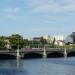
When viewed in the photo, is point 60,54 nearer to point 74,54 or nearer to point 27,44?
point 74,54

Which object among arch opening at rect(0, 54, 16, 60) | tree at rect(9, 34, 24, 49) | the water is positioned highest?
tree at rect(9, 34, 24, 49)

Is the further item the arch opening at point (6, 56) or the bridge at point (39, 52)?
the arch opening at point (6, 56)

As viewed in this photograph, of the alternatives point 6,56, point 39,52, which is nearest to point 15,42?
point 39,52

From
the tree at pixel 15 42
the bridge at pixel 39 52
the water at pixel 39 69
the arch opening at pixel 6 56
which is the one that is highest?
the tree at pixel 15 42

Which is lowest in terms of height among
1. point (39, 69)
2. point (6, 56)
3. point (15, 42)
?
point (39, 69)

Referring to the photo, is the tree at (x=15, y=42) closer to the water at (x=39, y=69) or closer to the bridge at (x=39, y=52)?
the bridge at (x=39, y=52)

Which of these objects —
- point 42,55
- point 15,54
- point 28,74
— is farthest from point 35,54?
point 28,74

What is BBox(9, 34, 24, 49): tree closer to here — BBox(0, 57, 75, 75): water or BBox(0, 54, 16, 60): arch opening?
BBox(0, 54, 16, 60): arch opening

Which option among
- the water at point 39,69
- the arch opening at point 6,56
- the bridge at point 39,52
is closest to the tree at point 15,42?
the bridge at point 39,52

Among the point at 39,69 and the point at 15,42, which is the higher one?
the point at 15,42

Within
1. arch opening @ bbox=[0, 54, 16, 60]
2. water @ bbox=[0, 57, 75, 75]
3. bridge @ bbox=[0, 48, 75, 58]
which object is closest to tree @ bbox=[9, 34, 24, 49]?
bridge @ bbox=[0, 48, 75, 58]

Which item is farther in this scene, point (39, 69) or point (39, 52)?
point (39, 52)

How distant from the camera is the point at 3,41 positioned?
442 feet

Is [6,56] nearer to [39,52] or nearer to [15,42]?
[39,52]
